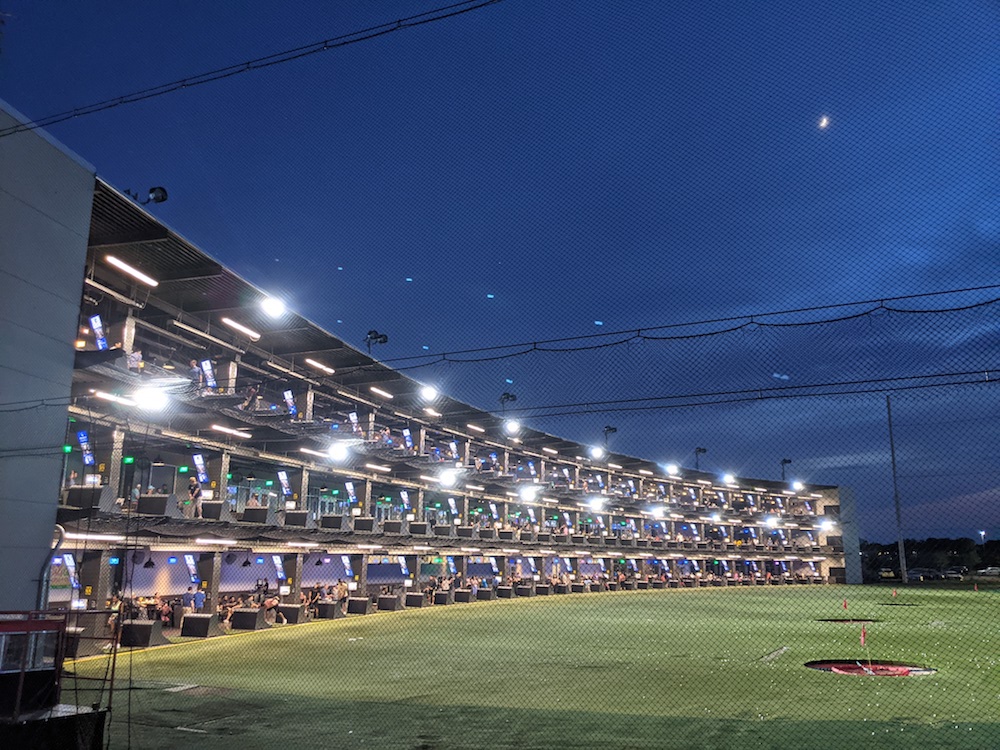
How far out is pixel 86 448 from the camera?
2395 cm

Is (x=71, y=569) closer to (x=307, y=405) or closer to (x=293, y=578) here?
(x=293, y=578)

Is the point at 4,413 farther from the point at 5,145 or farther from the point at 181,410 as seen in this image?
the point at 181,410

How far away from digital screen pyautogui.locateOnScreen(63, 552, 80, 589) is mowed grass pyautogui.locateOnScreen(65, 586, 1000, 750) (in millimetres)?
4253

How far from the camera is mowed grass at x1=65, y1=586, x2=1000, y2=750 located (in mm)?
11430

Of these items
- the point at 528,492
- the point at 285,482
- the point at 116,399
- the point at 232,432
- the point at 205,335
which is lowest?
the point at 285,482

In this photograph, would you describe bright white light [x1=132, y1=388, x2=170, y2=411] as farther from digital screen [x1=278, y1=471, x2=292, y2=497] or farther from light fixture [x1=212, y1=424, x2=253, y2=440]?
digital screen [x1=278, y1=471, x2=292, y2=497]

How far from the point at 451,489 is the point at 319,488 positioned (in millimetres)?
11031

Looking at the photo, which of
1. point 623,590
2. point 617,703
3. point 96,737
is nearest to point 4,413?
point 96,737

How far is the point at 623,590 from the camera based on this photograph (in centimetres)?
6938

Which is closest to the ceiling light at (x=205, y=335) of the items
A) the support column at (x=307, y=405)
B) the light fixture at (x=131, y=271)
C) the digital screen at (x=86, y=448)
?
the light fixture at (x=131, y=271)

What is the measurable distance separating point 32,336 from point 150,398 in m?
8.27

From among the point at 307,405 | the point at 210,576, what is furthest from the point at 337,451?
the point at 210,576

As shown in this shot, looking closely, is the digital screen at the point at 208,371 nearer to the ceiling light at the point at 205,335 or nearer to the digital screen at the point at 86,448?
the ceiling light at the point at 205,335

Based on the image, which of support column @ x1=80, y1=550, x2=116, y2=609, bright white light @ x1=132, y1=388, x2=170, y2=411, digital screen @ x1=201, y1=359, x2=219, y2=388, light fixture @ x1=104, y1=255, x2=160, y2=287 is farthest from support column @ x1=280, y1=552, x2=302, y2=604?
light fixture @ x1=104, y1=255, x2=160, y2=287
